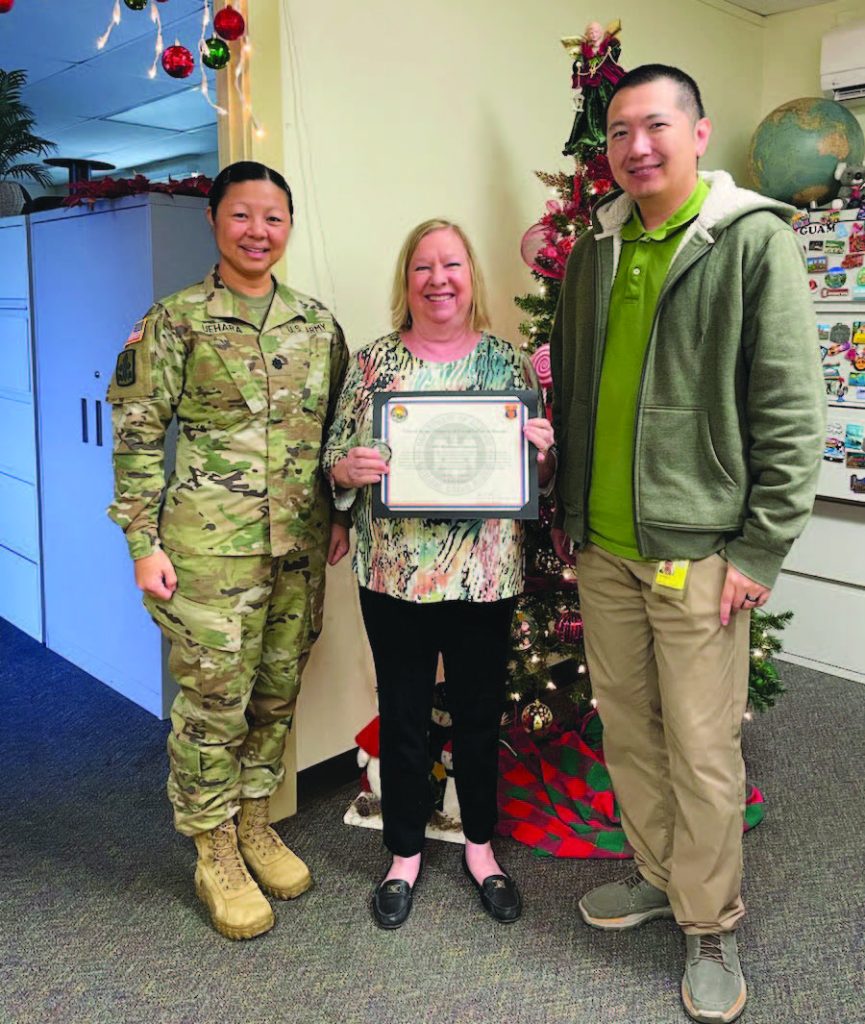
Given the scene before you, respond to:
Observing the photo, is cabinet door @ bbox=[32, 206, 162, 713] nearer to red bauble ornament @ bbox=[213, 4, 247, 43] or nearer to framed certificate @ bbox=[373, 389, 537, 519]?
red bauble ornament @ bbox=[213, 4, 247, 43]

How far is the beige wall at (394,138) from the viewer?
2.27 meters

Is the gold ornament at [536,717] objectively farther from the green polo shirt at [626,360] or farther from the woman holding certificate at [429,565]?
Result: the green polo shirt at [626,360]

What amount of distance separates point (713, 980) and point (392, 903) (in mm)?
688

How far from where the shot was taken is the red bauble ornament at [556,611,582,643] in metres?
2.48

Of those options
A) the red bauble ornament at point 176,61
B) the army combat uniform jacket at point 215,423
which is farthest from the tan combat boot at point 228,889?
the red bauble ornament at point 176,61

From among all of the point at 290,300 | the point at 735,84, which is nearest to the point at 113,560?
the point at 290,300

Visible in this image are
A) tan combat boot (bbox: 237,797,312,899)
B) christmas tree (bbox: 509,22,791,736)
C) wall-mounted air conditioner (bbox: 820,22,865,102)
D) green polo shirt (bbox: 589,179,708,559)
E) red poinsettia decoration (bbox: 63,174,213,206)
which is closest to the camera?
green polo shirt (bbox: 589,179,708,559)

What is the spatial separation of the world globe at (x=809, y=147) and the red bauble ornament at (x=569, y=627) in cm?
198

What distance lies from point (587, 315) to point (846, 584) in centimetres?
220

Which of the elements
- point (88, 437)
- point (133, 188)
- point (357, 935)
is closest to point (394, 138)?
point (133, 188)

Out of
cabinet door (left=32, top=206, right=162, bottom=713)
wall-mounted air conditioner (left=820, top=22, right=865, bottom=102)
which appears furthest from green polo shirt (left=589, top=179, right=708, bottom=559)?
wall-mounted air conditioner (left=820, top=22, right=865, bottom=102)

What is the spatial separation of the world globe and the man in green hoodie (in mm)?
1868

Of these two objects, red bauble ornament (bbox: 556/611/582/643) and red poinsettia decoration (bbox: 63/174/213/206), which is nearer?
red bauble ornament (bbox: 556/611/582/643)

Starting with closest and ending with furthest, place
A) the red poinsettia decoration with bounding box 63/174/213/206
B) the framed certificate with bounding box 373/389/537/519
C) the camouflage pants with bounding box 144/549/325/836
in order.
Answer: the framed certificate with bounding box 373/389/537/519, the camouflage pants with bounding box 144/549/325/836, the red poinsettia decoration with bounding box 63/174/213/206
